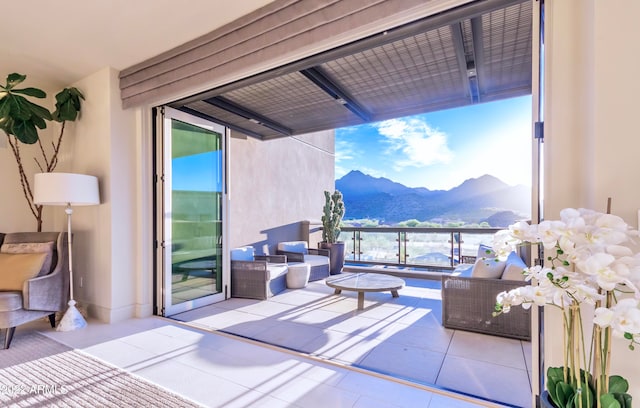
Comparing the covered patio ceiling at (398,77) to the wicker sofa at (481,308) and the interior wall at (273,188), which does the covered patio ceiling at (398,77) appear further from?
the wicker sofa at (481,308)

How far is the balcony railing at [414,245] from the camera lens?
579 centimetres

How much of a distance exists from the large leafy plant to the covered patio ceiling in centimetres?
114

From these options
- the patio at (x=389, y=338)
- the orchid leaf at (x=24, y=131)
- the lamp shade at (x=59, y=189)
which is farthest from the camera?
the orchid leaf at (x=24, y=131)

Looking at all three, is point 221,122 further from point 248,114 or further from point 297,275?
point 297,275

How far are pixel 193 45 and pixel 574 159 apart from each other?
116 inches

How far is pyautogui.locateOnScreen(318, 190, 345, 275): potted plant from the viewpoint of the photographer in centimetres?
620

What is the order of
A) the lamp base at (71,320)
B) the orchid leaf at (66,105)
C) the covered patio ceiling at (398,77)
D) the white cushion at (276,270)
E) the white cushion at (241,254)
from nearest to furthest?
the covered patio ceiling at (398,77), the lamp base at (71,320), the orchid leaf at (66,105), the white cushion at (276,270), the white cushion at (241,254)

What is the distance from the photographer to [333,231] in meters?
6.47

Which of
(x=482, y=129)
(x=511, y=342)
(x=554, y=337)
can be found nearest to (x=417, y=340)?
(x=511, y=342)

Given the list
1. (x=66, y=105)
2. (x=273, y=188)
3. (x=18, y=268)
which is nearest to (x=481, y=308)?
(x=18, y=268)

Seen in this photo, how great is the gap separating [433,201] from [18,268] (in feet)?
25.6

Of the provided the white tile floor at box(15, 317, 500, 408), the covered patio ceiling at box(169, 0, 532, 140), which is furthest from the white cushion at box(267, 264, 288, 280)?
the covered patio ceiling at box(169, 0, 532, 140)

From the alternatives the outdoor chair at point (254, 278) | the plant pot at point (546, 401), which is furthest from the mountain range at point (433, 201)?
the plant pot at point (546, 401)

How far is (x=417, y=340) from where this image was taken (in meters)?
2.86
